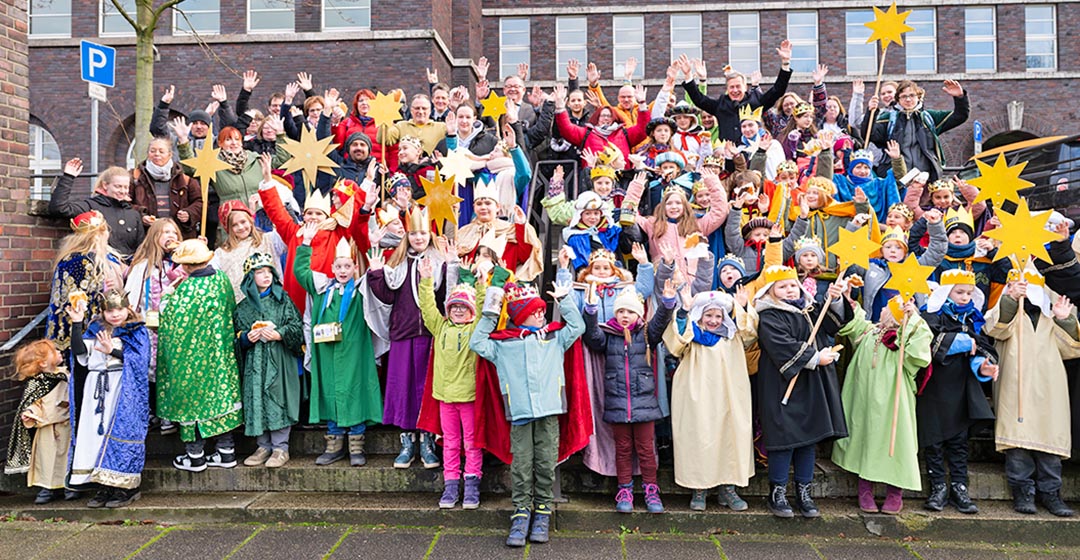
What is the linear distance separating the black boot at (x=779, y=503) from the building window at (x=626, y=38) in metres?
18.7

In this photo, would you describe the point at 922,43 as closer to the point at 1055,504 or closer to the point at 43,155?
the point at 1055,504

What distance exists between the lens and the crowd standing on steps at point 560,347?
4988 mm

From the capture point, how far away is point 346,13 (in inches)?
695

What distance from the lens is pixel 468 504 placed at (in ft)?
16.7

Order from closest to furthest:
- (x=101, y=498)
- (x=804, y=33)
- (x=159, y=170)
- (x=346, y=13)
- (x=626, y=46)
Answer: (x=101, y=498), (x=159, y=170), (x=346, y=13), (x=804, y=33), (x=626, y=46)

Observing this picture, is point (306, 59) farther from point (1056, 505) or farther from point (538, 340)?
point (1056, 505)

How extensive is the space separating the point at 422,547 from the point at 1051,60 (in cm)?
2393

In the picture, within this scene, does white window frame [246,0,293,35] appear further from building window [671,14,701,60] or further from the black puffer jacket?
the black puffer jacket

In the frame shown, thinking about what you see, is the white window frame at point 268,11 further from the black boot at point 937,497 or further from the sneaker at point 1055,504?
the sneaker at point 1055,504

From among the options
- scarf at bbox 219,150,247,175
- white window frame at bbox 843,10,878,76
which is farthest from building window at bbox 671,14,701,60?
scarf at bbox 219,150,247,175

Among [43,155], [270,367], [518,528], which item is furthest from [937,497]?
[43,155]

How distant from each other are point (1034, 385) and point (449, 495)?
4.11 meters

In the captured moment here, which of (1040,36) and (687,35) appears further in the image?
(687,35)

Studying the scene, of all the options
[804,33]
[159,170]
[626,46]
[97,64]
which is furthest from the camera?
[626,46]
